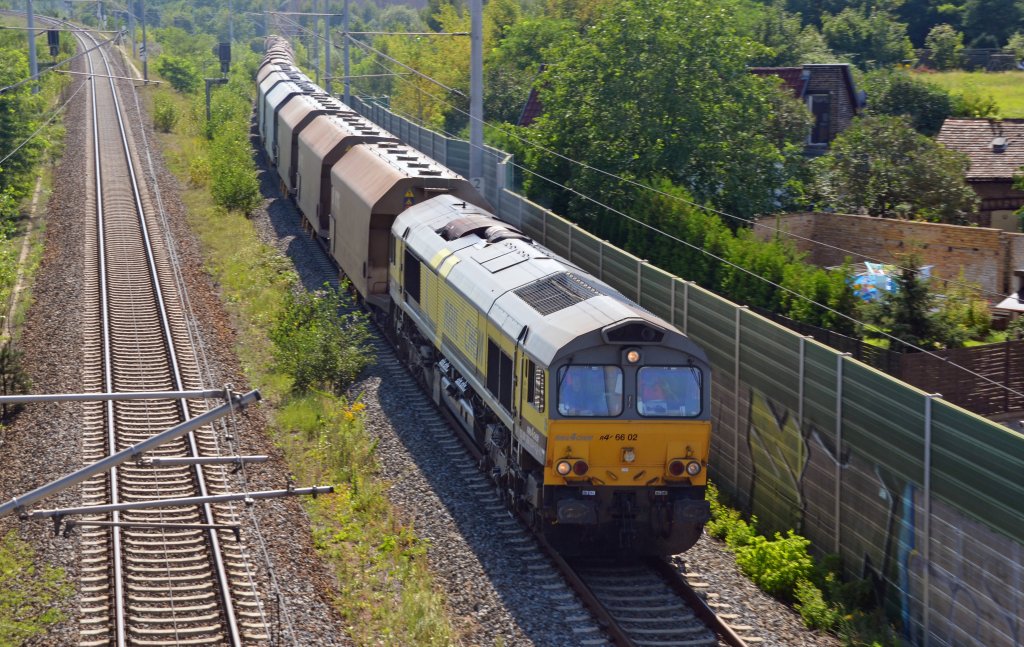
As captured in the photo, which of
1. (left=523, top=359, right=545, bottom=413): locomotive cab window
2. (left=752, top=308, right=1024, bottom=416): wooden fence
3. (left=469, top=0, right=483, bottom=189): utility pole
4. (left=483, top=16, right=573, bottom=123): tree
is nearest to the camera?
(left=523, top=359, right=545, bottom=413): locomotive cab window

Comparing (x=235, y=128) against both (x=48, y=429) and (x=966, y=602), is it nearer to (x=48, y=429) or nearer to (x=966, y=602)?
(x=48, y=429)

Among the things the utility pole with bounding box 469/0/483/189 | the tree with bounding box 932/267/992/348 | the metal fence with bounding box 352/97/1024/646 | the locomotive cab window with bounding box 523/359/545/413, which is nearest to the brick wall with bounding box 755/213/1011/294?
the tree with bounding box 932/267/992/348

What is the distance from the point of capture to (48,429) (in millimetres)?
19688

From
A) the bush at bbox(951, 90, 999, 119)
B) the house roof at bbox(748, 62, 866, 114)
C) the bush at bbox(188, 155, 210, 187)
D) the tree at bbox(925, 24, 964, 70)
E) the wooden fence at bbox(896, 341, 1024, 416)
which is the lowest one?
the wooden fence at bbox(896, 341, 1024, 416)

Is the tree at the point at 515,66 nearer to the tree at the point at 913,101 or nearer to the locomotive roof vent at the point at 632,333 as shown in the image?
the tree at the point at 913,101

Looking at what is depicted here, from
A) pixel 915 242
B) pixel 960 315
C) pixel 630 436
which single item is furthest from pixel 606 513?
pixel 915 242

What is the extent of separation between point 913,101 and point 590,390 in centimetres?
4197

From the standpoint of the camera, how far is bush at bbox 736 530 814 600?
15.2m

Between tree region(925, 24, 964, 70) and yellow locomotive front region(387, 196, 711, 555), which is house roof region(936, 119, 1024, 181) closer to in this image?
yellow locomotive front region(387, 196, 711, 555)

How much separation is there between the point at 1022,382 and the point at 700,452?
7842mm

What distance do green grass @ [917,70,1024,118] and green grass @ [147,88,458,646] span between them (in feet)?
131

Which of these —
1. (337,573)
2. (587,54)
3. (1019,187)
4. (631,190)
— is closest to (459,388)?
(337,573)

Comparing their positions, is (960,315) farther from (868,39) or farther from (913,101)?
(868,39)

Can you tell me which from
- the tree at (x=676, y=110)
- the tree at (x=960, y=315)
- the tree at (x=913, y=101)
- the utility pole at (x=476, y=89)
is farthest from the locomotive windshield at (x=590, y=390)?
the tree at (x=913, y=101)
